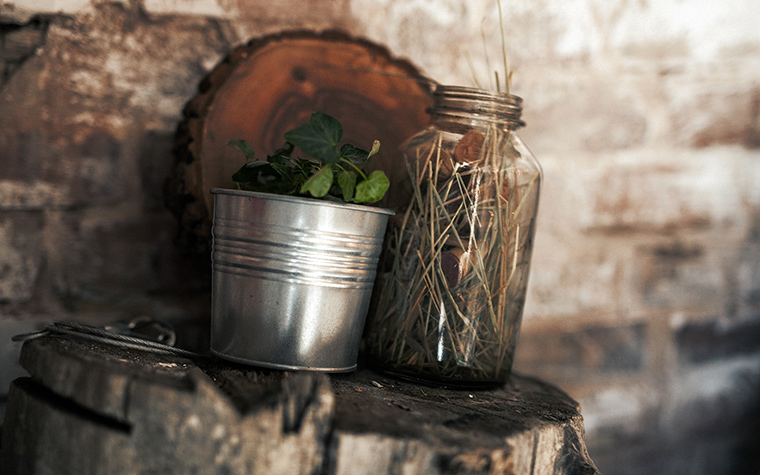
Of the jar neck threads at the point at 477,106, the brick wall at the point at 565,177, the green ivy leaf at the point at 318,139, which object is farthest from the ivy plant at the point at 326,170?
the brick wall at the point at 565,177

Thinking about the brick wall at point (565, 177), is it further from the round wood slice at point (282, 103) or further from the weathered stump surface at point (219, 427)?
the weathered stump surface at point (219, 427)

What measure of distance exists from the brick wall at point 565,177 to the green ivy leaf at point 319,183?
0.35 metres

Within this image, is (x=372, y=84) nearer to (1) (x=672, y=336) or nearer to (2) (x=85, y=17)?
(2) (x=85, y=17)

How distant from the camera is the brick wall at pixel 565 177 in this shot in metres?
0.97

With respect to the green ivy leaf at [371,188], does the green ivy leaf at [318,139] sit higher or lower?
higher

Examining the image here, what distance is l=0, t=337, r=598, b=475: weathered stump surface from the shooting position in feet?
1.92

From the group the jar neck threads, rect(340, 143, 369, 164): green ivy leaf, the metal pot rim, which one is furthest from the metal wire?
the jar neck threads

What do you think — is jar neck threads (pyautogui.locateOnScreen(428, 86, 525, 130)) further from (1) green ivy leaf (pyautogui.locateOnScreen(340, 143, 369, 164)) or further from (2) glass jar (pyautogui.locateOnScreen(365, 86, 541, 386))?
(1) green ivy leaf (pyautogui.locateOnScreen(340, 143, 369, 164))

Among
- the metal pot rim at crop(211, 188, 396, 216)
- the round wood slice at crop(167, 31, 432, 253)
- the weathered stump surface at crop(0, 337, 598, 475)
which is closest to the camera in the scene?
the weathered stump surface at crop(0, 337, 598, 475)

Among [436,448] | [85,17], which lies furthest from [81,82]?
[436,448]

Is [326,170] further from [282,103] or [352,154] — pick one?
[282,103]

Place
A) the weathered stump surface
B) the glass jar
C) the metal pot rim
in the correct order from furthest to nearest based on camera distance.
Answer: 1. the glass jar
2. the metal pot rim
3. the weathered stump surface

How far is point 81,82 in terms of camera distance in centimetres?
98

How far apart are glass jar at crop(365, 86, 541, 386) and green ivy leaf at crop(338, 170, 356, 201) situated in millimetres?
113
